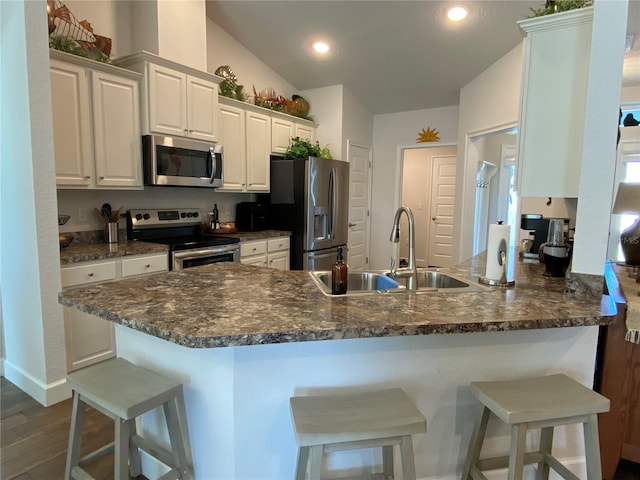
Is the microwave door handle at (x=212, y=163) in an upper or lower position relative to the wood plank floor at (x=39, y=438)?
upper

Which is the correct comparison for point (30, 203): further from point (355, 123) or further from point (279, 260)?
point (355, 123)

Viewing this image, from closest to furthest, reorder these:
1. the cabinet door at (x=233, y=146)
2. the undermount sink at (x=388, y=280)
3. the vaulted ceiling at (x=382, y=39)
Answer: the undermount sink at (x=388, y=280) < the vaulted ceiling at (x=382, y=39) < the cabinet door at (x=233, y=146)

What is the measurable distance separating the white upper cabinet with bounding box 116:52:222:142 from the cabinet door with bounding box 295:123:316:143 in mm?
1392

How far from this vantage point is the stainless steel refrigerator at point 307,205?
4.15 m

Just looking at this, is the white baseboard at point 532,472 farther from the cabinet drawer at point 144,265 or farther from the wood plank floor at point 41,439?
the cabinet drawer at point 144,265

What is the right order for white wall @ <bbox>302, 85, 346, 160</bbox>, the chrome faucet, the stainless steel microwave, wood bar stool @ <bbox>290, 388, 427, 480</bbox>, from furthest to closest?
white wall @ <bbox>302, 85, 346, 160</bbox>
the stainless steel microwave
the chrome faucet
wood bar stool @ <bbox>290, 388, 427, 480</bbox>

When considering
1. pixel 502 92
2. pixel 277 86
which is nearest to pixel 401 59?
pixel 502 92

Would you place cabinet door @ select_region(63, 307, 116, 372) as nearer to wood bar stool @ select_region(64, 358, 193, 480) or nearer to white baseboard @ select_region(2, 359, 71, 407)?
white baseboard @ select_region(2, 359, 71, 407)

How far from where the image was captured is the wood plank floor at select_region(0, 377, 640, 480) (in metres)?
1.75

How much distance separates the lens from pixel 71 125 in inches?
104

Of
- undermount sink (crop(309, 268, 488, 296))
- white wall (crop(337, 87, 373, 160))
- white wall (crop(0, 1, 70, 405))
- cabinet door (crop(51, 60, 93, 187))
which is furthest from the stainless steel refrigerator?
white wall (crop(0, 1, 70, 405))

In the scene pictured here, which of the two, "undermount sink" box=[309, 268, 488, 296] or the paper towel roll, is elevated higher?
the paper towel roll

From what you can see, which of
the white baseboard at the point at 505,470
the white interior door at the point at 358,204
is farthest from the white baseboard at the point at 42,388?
the white interior door at the point at 358,204

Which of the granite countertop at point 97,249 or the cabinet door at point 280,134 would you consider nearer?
the granite countertop at point 97,249
